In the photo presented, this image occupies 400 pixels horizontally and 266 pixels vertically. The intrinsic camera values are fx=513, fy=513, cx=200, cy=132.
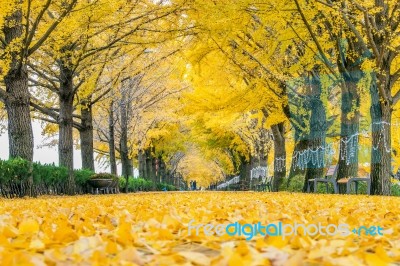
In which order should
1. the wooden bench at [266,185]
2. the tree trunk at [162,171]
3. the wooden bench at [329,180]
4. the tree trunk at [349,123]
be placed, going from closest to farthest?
the tree trunk at [349,123] < the wooden bench at [329,180] < the wooden bench at [266,185] < the tree trunk at [162,171]

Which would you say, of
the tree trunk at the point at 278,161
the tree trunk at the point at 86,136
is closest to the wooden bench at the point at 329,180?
the tree trunk at the point at 278,161

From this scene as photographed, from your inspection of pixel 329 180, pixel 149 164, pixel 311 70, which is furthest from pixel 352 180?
pixel 149 164

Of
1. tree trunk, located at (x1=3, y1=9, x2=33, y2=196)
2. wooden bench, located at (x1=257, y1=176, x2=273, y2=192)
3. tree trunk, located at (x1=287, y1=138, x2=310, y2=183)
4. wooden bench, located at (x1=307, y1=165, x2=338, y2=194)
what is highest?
tree trunk, located at (x1=3, y1=9, x2=33, y2=196)

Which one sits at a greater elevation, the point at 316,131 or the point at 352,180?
the point at 316,131

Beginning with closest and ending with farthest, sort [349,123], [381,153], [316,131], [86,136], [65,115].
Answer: [381,153]
[349,123]
[65,115]
[316,131]
[86,136]

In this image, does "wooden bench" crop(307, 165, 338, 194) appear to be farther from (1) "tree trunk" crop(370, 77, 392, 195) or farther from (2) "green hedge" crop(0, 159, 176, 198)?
(2) "green hedge" crop(0, 159, 176, 198)

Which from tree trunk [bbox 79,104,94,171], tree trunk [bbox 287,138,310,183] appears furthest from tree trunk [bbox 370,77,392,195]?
tree trunk [bbox 79,104,94,171]

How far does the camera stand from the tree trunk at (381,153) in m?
12.6

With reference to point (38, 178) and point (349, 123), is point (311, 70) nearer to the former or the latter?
point (349, 123)

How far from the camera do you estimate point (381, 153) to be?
41.4 feet

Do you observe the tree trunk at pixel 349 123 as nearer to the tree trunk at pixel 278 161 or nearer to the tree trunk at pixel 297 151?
the tree trunk at pixel 297 151

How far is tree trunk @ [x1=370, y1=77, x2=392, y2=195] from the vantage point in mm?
12594

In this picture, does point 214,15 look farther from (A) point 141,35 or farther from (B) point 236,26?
(A) point 141,35

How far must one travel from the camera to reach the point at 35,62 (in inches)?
719
